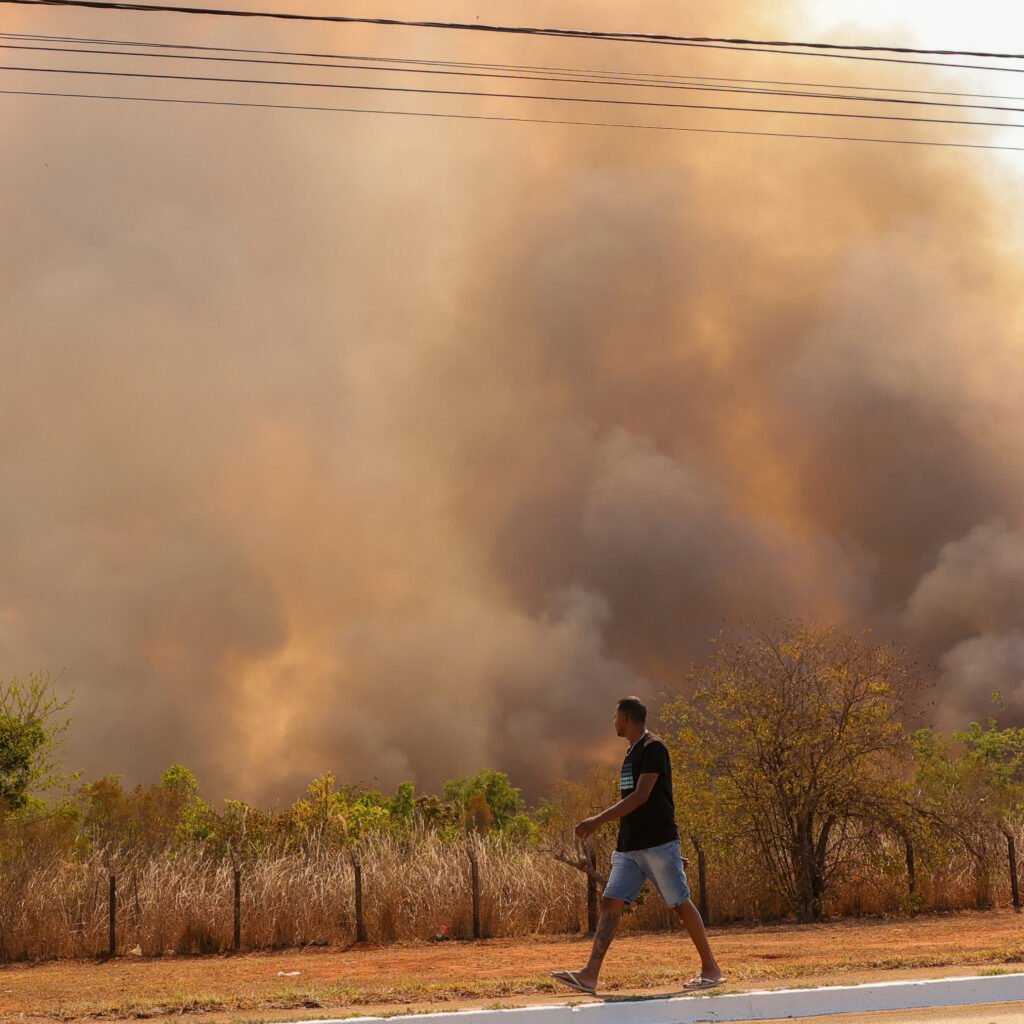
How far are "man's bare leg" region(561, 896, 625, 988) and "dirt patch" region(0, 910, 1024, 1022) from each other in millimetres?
478

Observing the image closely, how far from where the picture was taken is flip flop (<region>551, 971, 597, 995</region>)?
8.68 m

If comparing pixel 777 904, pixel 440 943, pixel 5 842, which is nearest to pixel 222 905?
A: pixel 440 943

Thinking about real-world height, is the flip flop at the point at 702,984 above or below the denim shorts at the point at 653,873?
below

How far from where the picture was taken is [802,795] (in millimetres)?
19875

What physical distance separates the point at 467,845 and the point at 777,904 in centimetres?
507

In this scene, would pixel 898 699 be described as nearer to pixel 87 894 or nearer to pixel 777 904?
pixel 777 904

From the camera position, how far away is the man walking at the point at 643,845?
8.61m

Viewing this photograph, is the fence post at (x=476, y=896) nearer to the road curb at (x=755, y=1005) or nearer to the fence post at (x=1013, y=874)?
the fence post at (x=1013, y=874)

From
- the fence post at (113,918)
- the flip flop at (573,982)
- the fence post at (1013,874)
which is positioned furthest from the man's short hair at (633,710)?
the fence post at (1013,874)

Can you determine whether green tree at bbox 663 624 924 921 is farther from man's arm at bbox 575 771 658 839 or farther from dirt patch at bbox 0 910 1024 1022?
man's arm at bbox 575 771 658 839

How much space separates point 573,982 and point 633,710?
1992 millimetres

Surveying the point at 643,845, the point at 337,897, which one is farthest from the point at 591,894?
the point at 643,845

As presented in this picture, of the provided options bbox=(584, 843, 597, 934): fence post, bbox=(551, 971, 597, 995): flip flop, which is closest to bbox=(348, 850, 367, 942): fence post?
bbox=(584, 843, 597, 934): fence post

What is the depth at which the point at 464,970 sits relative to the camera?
1297 centimetres
